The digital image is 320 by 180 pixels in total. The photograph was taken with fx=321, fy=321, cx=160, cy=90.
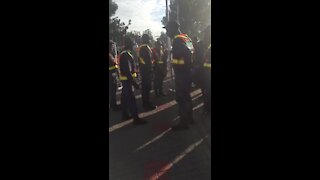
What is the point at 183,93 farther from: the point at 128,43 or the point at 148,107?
the point at 148,107

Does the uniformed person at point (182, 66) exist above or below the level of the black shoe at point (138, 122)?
above

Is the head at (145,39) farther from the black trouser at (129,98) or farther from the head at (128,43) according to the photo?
the black trouser at (129,98)

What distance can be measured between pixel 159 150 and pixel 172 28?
6.00 ft

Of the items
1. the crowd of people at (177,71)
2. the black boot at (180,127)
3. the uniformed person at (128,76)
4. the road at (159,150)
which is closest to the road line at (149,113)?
the road at (159,150)

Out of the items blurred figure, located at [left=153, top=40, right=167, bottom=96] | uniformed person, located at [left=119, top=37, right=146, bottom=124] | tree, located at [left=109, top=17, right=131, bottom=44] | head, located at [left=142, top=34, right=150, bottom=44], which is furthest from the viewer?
blurred figure, located at [left=153, top=40, right=167, bottom=96]

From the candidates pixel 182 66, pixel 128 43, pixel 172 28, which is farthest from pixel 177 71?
pixel 128 43

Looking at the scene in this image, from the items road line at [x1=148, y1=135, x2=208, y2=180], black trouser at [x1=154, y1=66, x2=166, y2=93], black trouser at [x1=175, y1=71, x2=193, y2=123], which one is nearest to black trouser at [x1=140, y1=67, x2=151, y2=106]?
black trouser at [x1=154, y1=66, x2=166, y2=93]

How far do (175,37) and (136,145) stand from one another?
64.7 inches

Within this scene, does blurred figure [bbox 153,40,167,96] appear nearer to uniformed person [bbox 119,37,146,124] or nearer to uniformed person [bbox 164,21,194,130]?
uniformed person [bbox 119,37,146,124]

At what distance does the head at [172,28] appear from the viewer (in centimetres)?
477

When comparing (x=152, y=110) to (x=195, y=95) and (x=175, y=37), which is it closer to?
(x=195, y=95)

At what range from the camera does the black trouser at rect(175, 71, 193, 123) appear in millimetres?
4742
